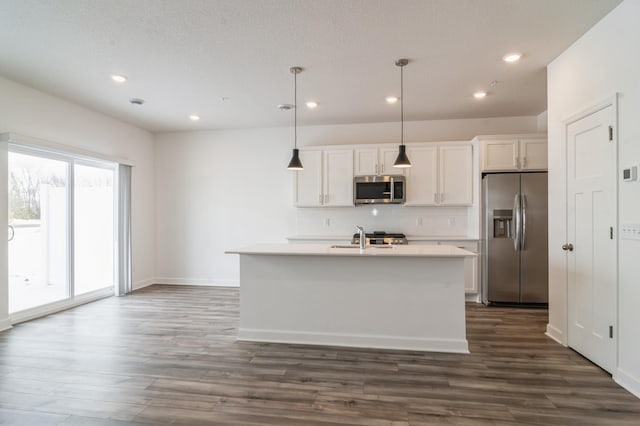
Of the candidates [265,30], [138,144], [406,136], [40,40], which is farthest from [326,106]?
[138,144]

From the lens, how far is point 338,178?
203 inches

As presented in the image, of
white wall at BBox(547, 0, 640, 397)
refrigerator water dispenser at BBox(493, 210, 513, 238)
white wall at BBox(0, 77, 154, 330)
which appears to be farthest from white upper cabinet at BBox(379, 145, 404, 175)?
white wall at BBox(0, 77, 154, 330)

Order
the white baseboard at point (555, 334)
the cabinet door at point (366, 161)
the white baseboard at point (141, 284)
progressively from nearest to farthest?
the white baseboard at point (555, 334) → the cabinet door at point (366, 161) → the white baseboard at point (141, 284)

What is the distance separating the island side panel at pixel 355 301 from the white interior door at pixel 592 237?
1.00 m

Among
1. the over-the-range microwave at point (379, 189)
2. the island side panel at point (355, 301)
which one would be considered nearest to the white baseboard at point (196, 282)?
the island side panel at point (355, 301)

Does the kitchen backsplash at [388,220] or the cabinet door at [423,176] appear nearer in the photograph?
the cabinet door at [423,176]

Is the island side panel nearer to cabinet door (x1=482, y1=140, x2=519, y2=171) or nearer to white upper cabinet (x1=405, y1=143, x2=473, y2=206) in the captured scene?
white upper cabinet (x1=405, y1=143, x2=473, y2=206)

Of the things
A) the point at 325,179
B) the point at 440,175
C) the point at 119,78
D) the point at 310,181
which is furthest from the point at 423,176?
the point at 119,78

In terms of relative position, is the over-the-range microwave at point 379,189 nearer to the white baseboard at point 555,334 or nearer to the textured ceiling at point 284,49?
the textured ceiling at point 284,49

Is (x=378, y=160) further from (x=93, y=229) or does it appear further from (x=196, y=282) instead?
(x=93, y=229)

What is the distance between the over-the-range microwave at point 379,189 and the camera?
4.94 metres

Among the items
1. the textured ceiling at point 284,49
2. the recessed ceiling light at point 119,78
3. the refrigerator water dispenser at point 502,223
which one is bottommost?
the refrigerator water dispenser at point 502,223

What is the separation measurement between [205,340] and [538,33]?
13.7ft

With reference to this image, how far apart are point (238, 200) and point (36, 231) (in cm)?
277
